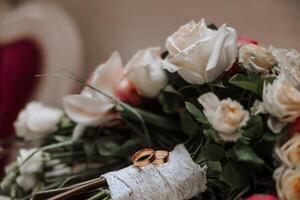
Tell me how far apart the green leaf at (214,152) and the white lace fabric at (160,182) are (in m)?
0.03

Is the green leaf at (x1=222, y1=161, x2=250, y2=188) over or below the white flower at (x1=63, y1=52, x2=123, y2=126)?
below

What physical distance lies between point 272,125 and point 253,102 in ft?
0.20

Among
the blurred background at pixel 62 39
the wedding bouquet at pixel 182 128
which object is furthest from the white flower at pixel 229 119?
the blurred background at pixel 62 39

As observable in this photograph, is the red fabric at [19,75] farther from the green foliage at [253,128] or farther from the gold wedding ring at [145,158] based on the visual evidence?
the green foliage at [253,128]

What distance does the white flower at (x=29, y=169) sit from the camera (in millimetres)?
823

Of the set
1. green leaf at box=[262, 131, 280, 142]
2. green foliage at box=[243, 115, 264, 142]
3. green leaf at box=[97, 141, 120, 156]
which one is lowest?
green leaf at box=[97, 141, 120, 156]

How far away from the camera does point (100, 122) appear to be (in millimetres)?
789

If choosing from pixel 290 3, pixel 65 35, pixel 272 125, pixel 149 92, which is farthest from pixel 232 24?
pixel 65 35

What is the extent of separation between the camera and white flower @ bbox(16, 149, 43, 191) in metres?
0.82

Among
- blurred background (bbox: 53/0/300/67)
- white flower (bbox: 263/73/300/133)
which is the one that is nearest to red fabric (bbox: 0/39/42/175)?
blurred background (bbox: 53/0/300/67)

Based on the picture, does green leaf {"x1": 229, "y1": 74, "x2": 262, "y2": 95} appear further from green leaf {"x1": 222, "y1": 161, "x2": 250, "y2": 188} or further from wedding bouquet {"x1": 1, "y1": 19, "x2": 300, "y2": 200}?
green leaf {"x1": 222, "y1": 161, "x2": 250, "y2": 188}

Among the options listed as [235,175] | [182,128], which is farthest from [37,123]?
[235,175]

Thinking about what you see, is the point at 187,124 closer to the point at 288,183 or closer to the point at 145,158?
the point at 145,158

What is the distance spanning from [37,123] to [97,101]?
6.7 inches
